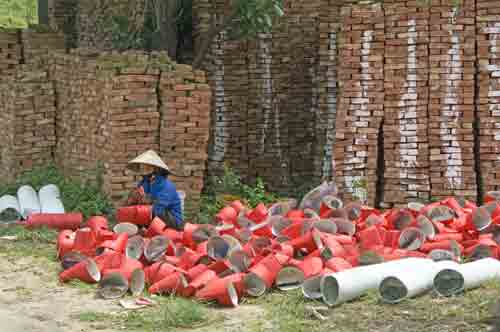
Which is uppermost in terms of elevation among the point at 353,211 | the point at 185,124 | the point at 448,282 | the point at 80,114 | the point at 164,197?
the point at 80,114

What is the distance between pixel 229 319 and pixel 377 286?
1107mm

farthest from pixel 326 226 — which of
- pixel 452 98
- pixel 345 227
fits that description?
pixel 452 98

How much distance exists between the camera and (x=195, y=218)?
10758mm

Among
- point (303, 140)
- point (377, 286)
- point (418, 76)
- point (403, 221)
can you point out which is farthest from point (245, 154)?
point (377, 286)

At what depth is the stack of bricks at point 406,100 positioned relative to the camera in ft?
33.8

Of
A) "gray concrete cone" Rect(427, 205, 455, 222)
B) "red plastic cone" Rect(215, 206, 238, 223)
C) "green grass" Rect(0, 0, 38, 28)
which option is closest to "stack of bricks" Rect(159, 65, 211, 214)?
"red plastic cone" Rect(215, 206, 238, 223)

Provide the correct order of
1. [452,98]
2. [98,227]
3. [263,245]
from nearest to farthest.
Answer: [263,245] → [98,227] → [452,98]

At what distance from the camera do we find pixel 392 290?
6.98m

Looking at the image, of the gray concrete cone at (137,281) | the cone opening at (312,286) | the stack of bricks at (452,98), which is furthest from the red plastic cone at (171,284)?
the stack of bricks at (452,98)

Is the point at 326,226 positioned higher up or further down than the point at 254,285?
higher up

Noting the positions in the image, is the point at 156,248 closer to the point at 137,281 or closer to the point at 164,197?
the point at 137,281

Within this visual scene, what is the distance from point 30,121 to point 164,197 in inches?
140

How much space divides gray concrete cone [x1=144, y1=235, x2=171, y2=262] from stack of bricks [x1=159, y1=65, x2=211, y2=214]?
7.50 ft

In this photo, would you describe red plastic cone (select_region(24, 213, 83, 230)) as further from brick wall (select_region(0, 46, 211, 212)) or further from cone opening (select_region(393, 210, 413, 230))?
cone opening (select_region(393, 210, 413, 230))
